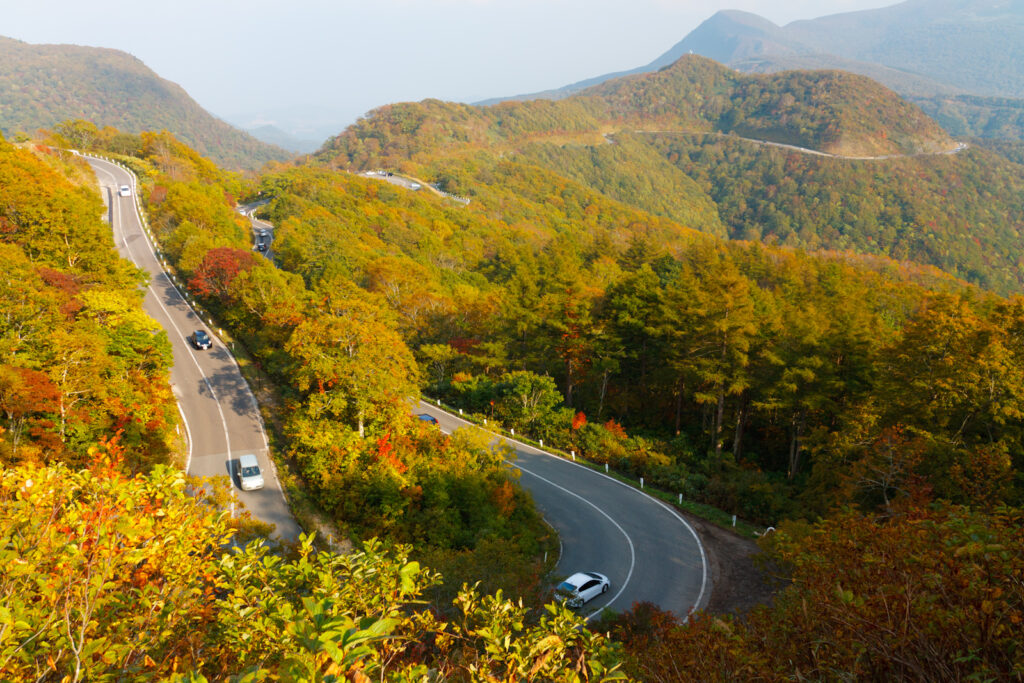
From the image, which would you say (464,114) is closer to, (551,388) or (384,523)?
(551,388)

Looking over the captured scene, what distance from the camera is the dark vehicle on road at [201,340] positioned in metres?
26.8

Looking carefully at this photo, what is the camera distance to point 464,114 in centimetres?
15500

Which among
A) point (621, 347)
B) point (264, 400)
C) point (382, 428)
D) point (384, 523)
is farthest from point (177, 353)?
point (621, 347)

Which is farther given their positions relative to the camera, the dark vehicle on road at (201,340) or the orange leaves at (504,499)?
the dark vehicle on road at (201,340)

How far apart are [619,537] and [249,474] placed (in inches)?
502

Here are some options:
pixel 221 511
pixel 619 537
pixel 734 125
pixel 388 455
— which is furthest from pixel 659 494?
pixel 734 125

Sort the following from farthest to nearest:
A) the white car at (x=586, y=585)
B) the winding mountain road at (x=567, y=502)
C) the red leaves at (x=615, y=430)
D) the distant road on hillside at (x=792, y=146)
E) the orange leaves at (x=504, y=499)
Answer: the distant road on hillside at (x=792, y=146)
the red leaves at (x=615, y=430)
the orange leaves at (x=504, y=499)
the winding mountain road at (x=567, y=502)
the white car at (x=586, y=585)

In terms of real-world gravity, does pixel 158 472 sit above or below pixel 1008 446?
above

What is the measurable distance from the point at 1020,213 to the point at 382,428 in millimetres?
155374

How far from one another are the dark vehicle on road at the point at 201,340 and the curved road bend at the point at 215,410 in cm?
30

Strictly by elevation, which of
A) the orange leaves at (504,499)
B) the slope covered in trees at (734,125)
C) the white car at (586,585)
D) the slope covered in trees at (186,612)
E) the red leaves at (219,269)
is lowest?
the white car at (586,585)

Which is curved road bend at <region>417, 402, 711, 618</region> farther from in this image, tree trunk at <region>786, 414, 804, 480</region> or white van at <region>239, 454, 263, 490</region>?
white van at <region>239, 454, 263, 490</region>

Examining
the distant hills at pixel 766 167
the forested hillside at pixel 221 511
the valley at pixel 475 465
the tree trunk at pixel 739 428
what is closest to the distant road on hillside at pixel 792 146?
the distant hills at pixel 766 167

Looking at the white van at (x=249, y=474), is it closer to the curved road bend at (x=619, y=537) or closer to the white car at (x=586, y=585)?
the curved road bend at (x=619, y=537)
